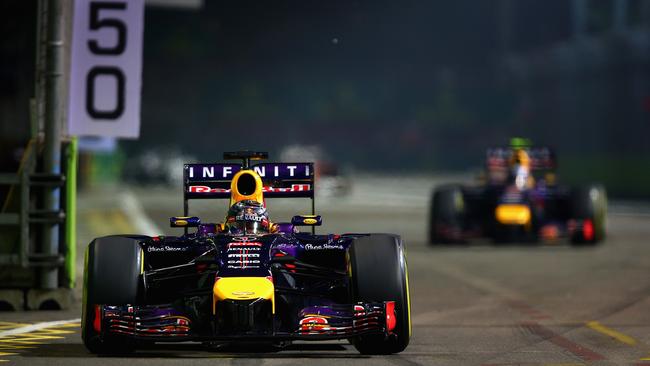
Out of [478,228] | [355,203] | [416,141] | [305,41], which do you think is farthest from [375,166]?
[478,228]

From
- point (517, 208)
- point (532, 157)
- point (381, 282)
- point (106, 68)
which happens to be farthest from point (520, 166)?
point (381, 282)

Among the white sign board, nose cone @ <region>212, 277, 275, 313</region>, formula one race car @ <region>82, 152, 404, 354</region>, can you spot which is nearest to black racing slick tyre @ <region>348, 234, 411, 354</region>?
formula one race car @ <region>82, 152, 404, 354</region>

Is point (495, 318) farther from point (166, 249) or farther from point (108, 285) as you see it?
point (108, 285)

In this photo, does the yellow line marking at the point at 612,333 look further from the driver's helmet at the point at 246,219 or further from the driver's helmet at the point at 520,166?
the driver's helmet at the point at 520,166

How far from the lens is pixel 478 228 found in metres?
26.2

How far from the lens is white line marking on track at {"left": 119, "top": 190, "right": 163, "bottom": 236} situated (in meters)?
29.4

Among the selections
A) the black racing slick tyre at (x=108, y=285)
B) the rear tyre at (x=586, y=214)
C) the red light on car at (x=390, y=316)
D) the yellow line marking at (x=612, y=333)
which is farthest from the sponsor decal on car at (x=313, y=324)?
the rear tyre at (x=586, y=214)

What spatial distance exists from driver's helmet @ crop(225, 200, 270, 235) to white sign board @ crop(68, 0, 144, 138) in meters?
4.03

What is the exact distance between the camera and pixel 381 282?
35.3ft

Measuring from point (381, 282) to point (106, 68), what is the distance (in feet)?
20.1

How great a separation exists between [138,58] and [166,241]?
4875 millimetres

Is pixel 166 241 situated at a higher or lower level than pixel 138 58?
lower

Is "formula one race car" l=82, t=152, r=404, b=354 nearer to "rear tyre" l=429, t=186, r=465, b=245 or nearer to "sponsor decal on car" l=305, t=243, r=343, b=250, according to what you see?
"sponsor decal on car" l=305, t=243, r=343, b=250

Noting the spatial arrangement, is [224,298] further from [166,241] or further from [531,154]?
[531,154]
